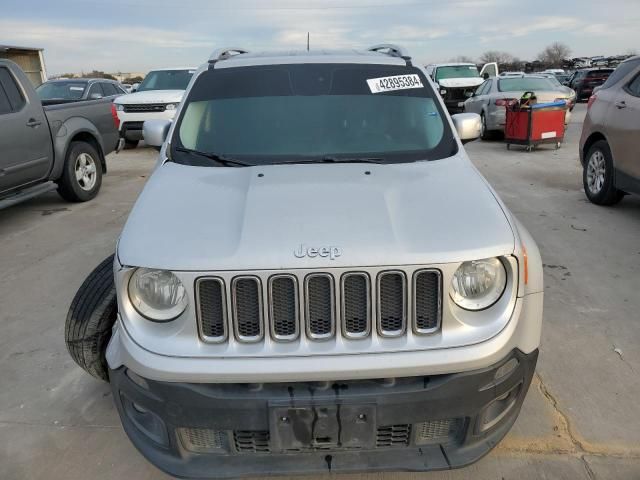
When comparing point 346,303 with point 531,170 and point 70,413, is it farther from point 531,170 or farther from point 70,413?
point 531,170

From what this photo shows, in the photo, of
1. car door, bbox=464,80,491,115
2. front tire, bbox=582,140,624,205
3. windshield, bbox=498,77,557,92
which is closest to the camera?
front tire, bbox=582,140,624,205

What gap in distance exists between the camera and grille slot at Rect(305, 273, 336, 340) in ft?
6.77

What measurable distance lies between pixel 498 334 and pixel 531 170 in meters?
8.54

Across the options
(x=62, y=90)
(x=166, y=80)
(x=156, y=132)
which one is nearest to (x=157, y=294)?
(x=156, y=132)

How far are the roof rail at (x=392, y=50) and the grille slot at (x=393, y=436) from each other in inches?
101

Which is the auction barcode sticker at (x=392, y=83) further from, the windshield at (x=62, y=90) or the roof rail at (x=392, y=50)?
the windshield at (x=62, y=90)

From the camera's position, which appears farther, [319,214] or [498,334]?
[319,214]

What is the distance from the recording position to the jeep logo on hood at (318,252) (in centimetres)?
207

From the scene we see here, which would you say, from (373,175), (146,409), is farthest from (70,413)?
(373,175)

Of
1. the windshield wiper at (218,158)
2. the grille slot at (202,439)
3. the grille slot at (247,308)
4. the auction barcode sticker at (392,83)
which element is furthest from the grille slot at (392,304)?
the auction barcode sticker at (392,83)

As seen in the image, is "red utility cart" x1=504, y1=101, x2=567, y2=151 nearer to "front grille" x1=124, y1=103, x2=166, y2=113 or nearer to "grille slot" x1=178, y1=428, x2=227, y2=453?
"front grille" x1=124, y1=103, x2=166, y2=113

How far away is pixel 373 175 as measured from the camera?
277 centimetres

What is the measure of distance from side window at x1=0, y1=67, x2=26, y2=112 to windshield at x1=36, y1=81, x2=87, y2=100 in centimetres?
592

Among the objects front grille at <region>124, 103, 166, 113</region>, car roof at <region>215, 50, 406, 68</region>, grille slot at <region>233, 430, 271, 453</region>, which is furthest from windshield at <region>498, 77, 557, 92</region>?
grille slot at <region>233, 430, 271, 453</region>
